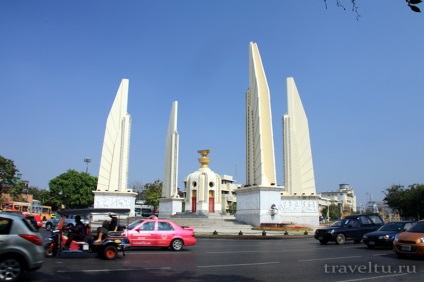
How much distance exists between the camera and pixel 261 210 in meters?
31.9

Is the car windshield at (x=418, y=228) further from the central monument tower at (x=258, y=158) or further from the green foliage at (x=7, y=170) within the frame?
the green foliage at (x=7, y=170)

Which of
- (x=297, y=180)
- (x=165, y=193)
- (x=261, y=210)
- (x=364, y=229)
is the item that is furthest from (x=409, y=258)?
(x=165, y=193)

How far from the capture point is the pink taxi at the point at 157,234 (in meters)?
13.7

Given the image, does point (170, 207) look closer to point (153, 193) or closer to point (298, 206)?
point (298, 206)

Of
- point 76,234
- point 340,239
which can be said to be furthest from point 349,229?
point 76,234

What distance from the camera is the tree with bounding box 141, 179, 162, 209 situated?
68.2m

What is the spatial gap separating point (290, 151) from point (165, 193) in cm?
1832

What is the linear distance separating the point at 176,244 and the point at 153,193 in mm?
56891

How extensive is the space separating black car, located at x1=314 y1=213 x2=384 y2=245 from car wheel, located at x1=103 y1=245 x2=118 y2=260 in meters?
10.9

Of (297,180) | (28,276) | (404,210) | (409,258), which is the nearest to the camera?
(28,276)

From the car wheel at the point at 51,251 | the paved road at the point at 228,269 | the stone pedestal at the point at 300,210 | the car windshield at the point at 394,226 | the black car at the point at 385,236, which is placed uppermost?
the stone pedestal at the point at 300,210

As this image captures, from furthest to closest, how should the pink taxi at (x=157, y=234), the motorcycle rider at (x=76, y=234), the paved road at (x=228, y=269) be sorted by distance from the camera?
the pink taxi at (x=157, y=234) < the motorcycle rider at (x=76, y=234) < the paved road at (x=228, y=269)

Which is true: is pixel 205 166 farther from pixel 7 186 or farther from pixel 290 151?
pixel 7 186

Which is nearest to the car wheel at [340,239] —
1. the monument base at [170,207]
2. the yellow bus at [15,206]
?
the yellow bus at [15,206]
